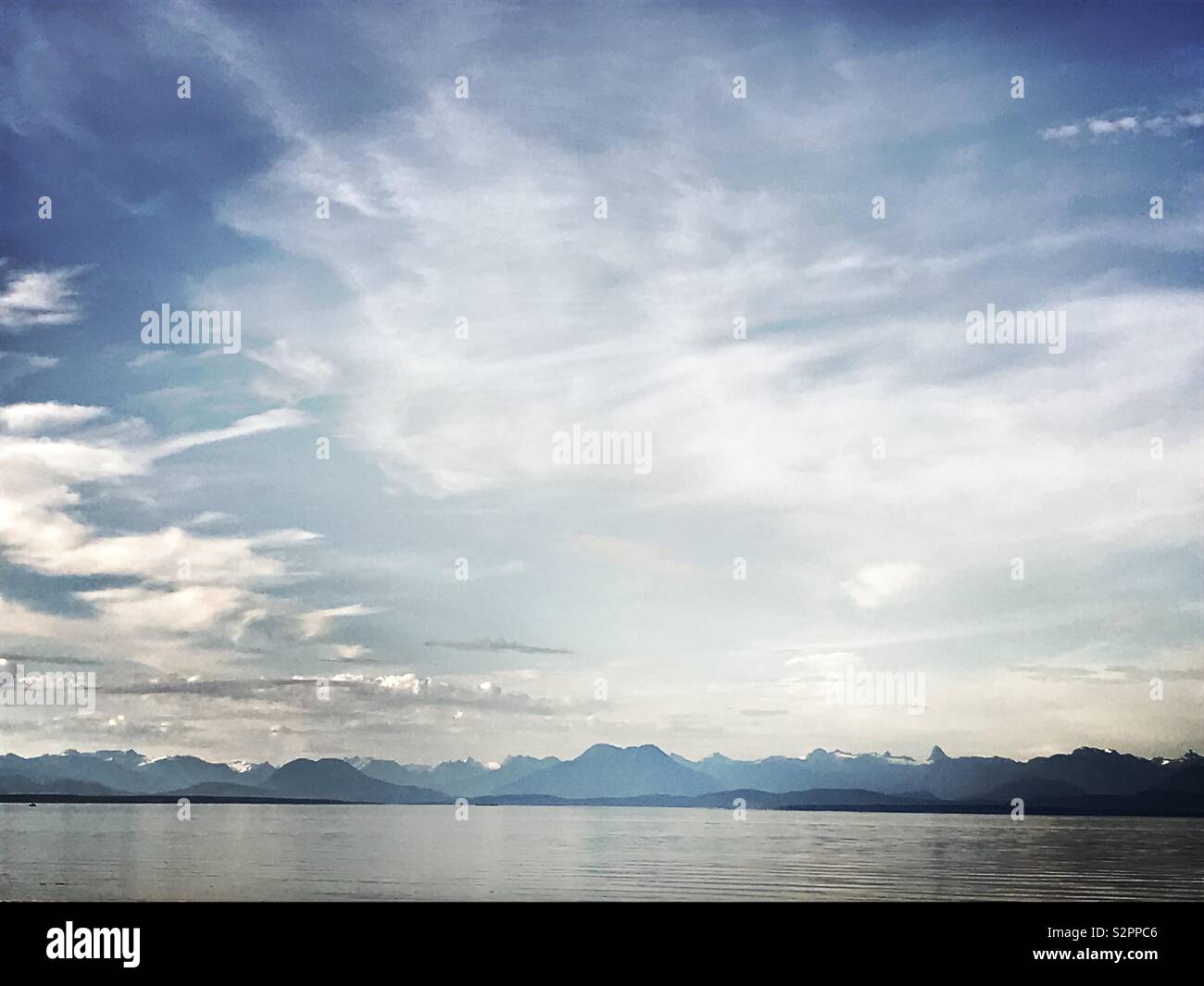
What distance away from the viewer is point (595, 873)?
2528 centimetres

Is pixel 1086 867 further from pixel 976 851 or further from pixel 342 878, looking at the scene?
pixel 342 878

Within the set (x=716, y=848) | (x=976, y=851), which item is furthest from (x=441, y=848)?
(x=976, y=851)
